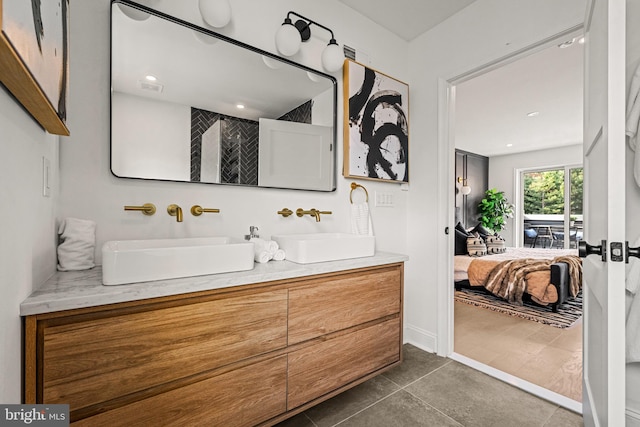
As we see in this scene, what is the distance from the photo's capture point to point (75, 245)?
3.90 ft

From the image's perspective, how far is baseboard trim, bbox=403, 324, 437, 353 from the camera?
7.66 feet

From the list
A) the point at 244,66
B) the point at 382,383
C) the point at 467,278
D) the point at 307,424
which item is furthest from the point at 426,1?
the point at 467,278

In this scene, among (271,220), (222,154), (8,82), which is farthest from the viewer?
(271,220)

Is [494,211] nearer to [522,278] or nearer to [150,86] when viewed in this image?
[522,278]

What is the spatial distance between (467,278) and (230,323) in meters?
3.92

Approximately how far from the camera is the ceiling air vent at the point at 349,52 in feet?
7.11

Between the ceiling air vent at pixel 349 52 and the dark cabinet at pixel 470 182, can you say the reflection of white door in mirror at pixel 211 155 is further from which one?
the dark cabinet at pixel 470 182

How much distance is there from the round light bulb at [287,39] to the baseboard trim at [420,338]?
7.43 ft

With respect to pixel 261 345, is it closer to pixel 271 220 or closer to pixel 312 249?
pixel 312 249

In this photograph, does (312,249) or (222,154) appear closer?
(312,249)

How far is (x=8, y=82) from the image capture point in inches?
23.7

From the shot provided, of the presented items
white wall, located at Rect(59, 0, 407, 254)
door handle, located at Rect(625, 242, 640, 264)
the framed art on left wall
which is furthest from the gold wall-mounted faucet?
door handle, located at Rect(625, 242, 640, 264)

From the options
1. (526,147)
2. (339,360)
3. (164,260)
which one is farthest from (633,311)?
(526,147)

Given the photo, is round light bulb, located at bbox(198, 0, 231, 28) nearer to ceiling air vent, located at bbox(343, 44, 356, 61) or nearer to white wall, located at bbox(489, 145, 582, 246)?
ceiling air vent, located at bbox(343, 44, 356, 61)
